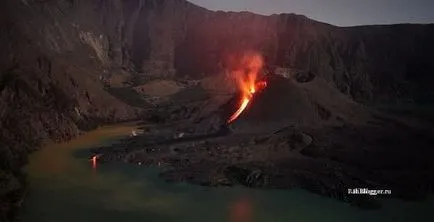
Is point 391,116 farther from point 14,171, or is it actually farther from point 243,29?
point 243,29

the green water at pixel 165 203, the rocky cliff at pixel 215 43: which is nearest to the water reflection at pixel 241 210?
the green water at pixel 165 203

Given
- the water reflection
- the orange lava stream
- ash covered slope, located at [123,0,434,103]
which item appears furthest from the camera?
ash covered slope, located at [123,0,434,103]

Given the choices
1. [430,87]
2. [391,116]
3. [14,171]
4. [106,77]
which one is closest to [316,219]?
[14,171]

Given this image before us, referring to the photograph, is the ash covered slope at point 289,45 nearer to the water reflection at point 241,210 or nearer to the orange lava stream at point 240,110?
the orange lava stream at point 240,110

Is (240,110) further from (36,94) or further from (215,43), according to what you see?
(215,43)

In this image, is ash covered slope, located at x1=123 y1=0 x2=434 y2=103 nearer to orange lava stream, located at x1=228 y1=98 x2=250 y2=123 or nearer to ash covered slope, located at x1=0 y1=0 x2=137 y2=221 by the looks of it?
ash covered slope, located at x1=0 y1=0 x2=137 y2=221

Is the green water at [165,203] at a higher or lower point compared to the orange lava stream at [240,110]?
lower

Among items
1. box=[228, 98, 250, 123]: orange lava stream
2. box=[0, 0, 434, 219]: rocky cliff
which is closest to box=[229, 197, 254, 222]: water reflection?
box=[228, 98, 250, 123]: orange lava stream

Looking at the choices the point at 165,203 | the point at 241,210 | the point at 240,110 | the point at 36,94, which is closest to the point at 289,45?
the point at 240,110
